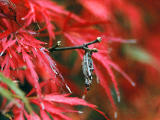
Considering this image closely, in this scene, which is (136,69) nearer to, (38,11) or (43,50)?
(38,11)

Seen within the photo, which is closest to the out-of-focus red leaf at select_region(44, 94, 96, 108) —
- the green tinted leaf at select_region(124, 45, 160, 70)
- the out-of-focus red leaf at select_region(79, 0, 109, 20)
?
the out-of-focus red leaf at select_region(79, 0, 109, 20)

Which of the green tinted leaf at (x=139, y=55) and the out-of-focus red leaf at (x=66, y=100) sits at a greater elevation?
the green tinted leaf at (x=139, y=55)

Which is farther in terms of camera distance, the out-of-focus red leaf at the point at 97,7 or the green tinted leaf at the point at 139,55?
the green tinted leaf at the point at 139,55


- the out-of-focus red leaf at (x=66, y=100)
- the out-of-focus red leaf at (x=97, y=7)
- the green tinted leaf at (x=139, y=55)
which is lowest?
the out-of-focus red leaf at (x=66, y=100)

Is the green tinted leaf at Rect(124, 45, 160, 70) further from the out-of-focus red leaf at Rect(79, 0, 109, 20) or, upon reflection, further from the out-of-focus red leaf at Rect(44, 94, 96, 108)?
the out-of-focus red leaf at Rect(44, 94, 96, 108)

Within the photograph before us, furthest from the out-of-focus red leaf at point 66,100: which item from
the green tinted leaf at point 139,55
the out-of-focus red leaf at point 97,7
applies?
the green tinted leaf at point 139,55

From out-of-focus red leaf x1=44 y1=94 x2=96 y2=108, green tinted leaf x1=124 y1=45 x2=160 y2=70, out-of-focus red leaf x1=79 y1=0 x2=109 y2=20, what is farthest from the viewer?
green tinted leaf x1=124 y1=45 x2=160 y2=70

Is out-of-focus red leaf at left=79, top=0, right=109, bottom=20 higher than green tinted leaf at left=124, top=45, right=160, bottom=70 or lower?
higher

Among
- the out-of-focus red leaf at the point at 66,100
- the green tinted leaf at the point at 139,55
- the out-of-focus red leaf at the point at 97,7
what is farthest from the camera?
the green tinted leaf at the point at 139,55

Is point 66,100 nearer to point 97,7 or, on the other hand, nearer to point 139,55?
point 97,7

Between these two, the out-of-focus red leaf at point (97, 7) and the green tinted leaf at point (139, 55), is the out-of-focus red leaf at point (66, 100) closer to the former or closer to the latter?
the out-of-focus red leaf at point (97, 7)

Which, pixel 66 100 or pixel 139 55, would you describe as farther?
pixel 139 55

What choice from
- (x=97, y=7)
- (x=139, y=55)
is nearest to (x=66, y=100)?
(x=97, y=7)
